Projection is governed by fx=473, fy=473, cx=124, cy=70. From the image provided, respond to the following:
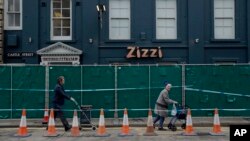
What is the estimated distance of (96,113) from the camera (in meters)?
21.7

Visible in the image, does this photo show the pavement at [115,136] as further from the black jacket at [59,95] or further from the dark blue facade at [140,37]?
the dark blue facade at [140,37]

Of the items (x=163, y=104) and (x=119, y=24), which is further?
(x=119, y=24)

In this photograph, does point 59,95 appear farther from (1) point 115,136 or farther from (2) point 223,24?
(2) point 223,24

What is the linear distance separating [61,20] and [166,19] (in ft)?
19.6

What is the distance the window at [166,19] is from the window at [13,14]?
311 inches

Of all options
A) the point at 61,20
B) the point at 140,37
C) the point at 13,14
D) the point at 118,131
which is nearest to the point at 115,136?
the point at 118,131

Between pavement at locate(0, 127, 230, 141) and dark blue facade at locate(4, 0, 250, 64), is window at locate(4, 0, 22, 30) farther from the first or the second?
pavement at locate(0, 127, 230, 141)

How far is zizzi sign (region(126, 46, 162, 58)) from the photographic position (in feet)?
86.8

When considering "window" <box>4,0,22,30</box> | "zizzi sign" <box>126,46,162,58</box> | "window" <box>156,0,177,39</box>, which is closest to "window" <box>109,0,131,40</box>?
"zizzi sign" <box>126,46,162,58</box>

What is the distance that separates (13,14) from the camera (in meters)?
27.2

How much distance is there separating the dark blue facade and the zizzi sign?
25cm

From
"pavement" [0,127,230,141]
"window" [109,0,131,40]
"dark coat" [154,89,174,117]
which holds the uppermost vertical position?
"window" [109,0,131,40]

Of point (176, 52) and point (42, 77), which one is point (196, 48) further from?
point (42, 77)

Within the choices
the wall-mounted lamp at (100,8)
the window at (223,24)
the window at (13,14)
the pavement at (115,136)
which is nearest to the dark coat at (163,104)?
the pavement at (115,136)
